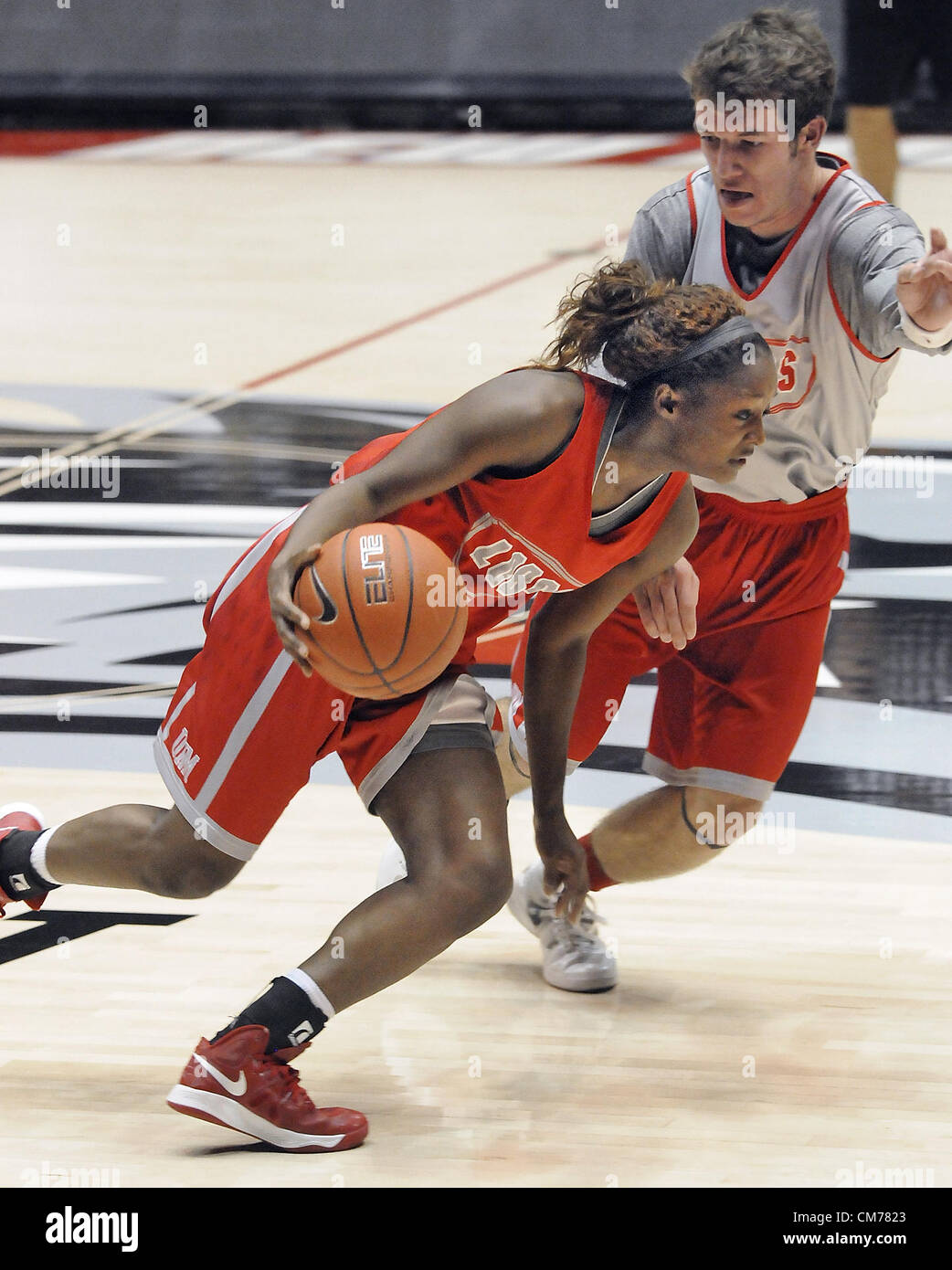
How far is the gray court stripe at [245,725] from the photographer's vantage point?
303 centimetres

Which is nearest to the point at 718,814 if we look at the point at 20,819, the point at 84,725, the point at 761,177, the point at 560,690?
the point at 560,690

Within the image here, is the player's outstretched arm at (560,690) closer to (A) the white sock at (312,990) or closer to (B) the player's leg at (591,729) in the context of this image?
(B) the player's leg at (591,729)

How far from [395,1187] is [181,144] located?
14325 millimetres

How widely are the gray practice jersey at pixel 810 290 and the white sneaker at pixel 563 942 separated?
0.94 m

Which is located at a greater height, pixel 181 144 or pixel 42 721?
pixel 181 144

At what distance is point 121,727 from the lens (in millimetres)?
5207

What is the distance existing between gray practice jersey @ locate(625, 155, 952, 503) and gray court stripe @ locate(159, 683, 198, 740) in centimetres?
109

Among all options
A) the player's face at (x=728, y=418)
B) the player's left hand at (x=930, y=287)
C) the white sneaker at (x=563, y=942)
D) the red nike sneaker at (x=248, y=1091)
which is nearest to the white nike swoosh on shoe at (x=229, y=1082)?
the red nike sneaker at (x=248, y=1091)

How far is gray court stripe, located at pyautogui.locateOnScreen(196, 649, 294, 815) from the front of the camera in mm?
3029

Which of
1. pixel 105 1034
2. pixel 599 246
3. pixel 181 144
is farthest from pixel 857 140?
pixel 105 1034

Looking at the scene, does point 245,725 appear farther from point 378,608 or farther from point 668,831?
point 668,831

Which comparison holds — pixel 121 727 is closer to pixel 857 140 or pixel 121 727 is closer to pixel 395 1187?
pixel 395 1187

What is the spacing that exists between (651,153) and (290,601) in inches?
516

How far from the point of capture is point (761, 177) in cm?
329
